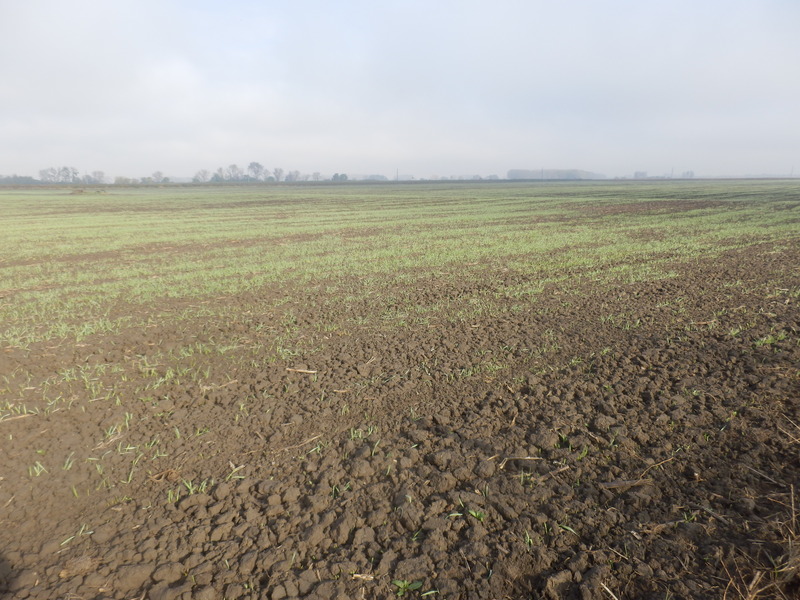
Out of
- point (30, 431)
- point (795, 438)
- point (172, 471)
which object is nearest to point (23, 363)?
point (30, 431)

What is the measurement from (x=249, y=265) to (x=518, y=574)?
512 inches

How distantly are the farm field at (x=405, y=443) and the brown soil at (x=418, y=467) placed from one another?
2cm

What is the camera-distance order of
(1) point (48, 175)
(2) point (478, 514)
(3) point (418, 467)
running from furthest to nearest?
(1) point (48, 175) < (3) point (418, 467) < (2) point (478, 514)

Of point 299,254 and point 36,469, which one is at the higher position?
point 299,254

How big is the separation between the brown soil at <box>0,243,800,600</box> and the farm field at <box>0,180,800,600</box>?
2cm

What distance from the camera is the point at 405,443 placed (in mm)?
4621

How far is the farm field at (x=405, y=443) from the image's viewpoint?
3154 millimetres

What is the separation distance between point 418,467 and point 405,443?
417 mm

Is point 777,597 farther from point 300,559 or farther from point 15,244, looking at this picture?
point 15,244

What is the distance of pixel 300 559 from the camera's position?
3262mm

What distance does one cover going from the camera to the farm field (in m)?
3.15

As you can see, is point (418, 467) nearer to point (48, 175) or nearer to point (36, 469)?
point (36, 469)

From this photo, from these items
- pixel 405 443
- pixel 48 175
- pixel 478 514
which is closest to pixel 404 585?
pixel 478 514

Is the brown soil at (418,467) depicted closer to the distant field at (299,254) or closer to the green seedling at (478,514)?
the green seedling at (478,514)
